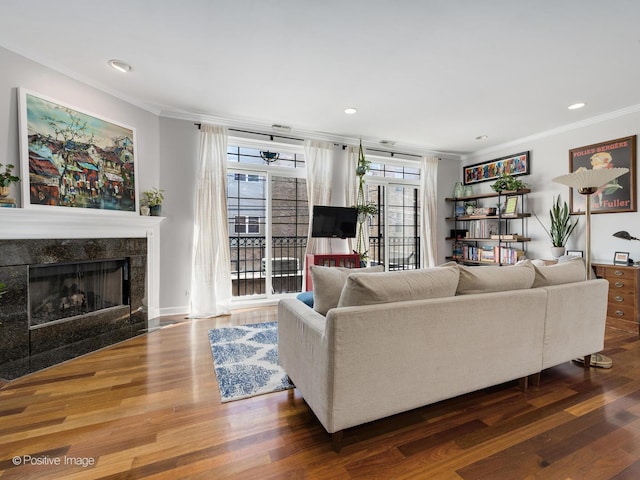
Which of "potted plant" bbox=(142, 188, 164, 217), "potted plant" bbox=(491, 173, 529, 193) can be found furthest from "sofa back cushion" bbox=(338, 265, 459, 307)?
"potted plant" bbox=(491, 173, 529, 193)

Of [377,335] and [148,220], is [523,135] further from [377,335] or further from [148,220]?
[148,220]

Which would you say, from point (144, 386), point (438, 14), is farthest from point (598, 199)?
point (144, 386)

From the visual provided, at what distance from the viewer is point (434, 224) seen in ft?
18.2

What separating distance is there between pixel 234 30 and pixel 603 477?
135 inches

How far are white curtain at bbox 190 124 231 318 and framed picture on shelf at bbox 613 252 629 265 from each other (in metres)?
4.87

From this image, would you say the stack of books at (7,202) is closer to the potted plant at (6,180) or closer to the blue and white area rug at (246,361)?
the potted plant at (6,180)

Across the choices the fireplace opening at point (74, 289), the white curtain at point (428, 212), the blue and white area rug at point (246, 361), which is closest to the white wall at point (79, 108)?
the fireplace opening at point (74, 289)

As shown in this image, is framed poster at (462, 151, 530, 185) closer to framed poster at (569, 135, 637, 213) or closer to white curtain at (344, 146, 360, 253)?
framed poster at (569, 135, 637, 213)

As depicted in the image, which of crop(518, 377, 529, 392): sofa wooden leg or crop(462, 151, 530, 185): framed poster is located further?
crop(462, 151, 530, 185): framed poster

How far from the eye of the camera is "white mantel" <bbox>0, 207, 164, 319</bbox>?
2.44 meters

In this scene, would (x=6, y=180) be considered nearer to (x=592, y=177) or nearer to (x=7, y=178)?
(x=7, y=178)

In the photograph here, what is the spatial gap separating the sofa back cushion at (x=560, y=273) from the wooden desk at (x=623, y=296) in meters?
1.52

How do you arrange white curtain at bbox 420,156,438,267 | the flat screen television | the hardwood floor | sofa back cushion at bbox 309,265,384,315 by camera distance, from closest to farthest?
the hardwood floor → sofa back cushion at bbox 309,265,384,315 → the flat screen television → white curtain at bbox 420,156,438,267

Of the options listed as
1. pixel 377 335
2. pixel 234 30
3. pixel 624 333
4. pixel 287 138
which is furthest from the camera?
pixel 287 138
